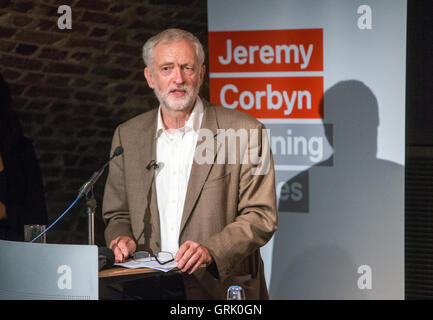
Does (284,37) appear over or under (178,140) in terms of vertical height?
over

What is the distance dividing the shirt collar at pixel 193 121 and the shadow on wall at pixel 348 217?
953 mm

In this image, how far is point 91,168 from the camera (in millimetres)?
4738

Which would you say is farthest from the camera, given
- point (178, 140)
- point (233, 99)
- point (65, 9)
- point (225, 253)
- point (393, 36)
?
point (65, 9)

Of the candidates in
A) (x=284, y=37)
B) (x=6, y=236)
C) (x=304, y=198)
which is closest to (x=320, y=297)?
(x=304, y=198)

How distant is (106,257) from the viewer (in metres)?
2.72

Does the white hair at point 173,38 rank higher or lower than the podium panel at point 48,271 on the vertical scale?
higher

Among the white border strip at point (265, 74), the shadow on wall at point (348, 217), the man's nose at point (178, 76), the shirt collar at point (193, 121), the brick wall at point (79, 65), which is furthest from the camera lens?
the brick wall at point (79, 65)

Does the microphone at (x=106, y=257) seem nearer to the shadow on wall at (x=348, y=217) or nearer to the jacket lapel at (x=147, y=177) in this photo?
the jacket lapel at (x=147, y=177)

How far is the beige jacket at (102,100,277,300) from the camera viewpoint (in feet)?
10.2

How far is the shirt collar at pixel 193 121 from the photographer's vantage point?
3.35 meters

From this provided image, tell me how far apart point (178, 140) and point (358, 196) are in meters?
1.21

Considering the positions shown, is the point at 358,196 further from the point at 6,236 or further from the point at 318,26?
the point at 6,236

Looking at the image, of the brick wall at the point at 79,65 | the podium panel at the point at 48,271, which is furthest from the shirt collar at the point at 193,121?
the brick wall at the point at 79,65

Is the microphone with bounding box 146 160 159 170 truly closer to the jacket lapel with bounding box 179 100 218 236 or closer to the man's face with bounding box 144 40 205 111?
the jacket lapel with bounding box 179 100 218 236
